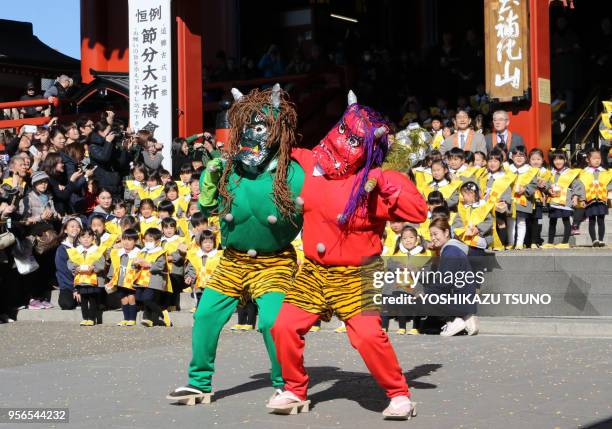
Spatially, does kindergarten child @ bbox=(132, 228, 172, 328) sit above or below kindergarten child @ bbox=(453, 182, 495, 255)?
below

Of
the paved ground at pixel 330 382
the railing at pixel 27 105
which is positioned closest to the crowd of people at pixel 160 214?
the paved ground at pixel 330 382

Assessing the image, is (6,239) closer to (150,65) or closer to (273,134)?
(150,65)

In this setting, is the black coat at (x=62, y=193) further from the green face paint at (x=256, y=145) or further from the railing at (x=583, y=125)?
the green face paint at (x=256, y=145)

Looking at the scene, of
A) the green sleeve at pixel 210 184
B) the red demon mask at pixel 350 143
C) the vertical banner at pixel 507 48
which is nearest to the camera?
the red demon mask at pixel 350 143

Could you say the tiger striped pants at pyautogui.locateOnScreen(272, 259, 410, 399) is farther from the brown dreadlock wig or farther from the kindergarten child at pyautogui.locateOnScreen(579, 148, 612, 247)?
the kindergarten child at pyautogui.locateOnScreen(579, 148, 612, 247)

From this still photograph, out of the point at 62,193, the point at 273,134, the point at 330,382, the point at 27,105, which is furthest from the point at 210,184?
the point at 27,105

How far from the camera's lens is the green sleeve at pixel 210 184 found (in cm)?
706

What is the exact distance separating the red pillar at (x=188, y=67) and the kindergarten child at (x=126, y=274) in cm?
519

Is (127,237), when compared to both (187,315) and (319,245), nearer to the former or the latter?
(187,315)

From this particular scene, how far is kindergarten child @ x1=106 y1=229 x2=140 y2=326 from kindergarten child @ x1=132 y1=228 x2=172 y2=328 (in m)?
0.09

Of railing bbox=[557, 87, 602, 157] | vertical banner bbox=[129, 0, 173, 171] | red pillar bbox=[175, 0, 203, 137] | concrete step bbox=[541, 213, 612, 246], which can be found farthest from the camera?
red pillar bbox=[175, 0, 203, 137]

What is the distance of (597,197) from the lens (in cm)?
1313

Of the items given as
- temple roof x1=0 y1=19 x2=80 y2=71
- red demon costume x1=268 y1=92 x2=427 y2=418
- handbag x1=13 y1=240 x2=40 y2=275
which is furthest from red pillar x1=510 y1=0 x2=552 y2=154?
temple roof x1=0 y1=19 x2=80 y2=71

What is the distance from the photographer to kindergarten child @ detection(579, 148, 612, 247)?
1315cm
